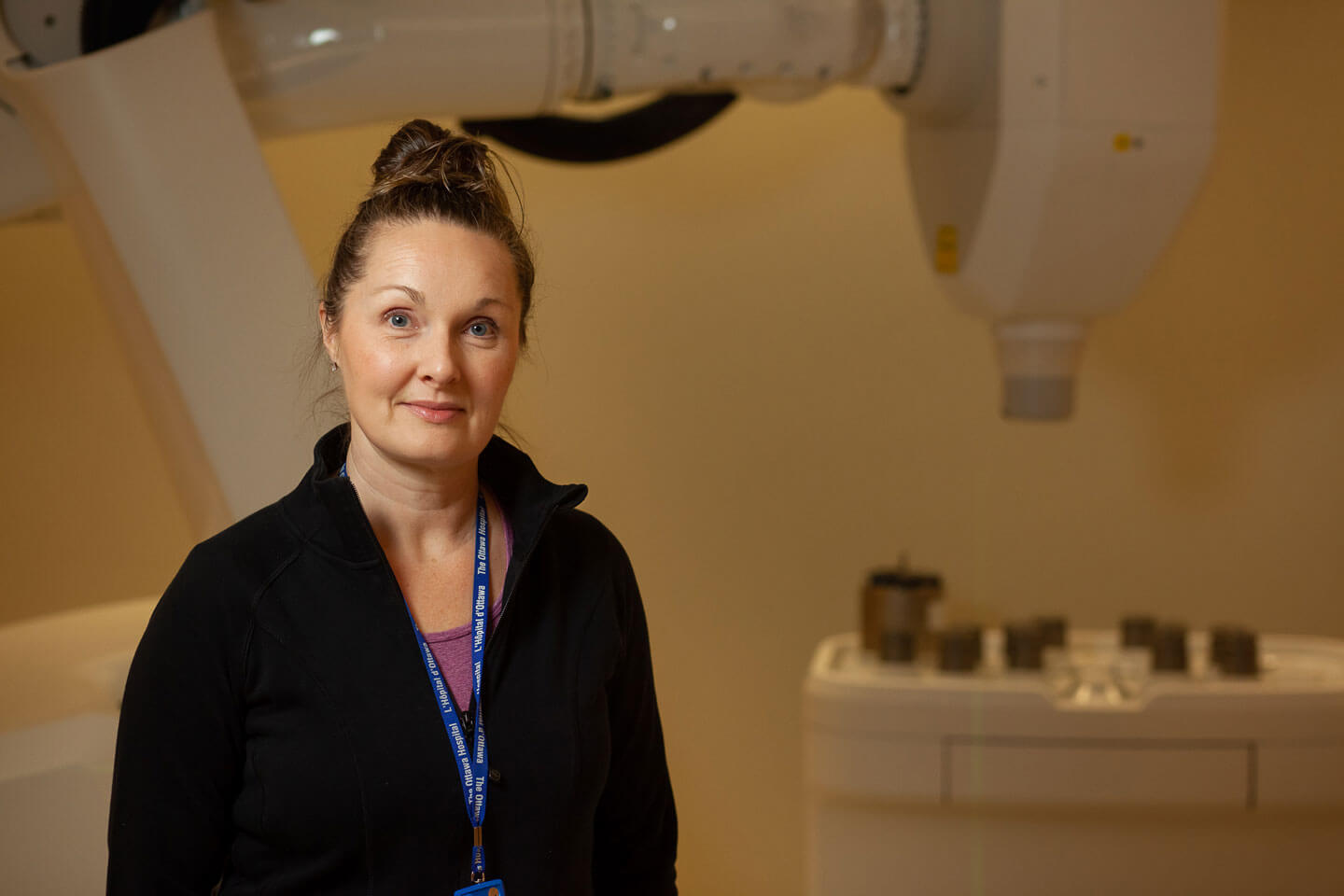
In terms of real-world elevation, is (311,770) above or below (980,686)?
above

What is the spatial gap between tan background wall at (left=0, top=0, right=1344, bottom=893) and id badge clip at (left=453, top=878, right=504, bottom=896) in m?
1.41

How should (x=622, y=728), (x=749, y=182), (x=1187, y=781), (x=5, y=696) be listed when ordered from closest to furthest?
(x=622, y=728), (x=5, y=696), (x=1187, y=781), (x=749, y=182)

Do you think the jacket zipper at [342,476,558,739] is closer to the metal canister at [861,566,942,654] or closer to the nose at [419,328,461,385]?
the nose at [419,328,461,385]

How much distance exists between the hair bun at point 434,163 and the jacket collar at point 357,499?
5.9 inches

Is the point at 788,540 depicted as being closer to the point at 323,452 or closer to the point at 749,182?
the point at 749,182

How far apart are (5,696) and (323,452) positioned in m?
0.38

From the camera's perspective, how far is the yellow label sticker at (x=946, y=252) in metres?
1.36

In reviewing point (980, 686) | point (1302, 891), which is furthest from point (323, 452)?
point (1302, 891)

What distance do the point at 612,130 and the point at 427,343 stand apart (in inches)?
34.7

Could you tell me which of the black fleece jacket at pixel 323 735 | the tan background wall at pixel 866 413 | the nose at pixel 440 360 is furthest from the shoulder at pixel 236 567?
the tan background wall at pixel 866 413

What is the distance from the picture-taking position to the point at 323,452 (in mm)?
733

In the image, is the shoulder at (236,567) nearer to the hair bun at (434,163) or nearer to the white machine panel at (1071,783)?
the hair bun at (434,163)

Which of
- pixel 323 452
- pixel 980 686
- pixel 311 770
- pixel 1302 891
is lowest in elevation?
pixel 1302 891

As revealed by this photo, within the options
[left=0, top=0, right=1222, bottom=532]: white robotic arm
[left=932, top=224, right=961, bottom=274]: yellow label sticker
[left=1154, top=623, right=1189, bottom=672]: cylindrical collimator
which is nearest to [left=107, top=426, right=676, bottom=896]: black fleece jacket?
[left=0, top=0, right=1222, bottom=532]: white robotic arm
